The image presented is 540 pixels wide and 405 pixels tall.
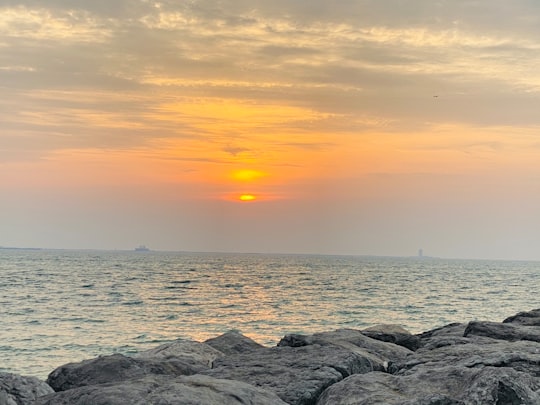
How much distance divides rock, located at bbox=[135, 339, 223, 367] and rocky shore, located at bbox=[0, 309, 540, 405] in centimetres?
5

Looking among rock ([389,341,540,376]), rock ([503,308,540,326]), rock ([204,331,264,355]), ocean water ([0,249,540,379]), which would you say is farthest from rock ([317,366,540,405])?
ocean water ([0,249,540,379])

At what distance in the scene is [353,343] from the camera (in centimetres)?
1190

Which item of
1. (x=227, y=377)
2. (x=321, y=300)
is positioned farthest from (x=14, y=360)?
(x=321, y=300)

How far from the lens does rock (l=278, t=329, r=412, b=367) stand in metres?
11.2

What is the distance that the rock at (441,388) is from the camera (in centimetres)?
700

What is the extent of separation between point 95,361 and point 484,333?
704cm

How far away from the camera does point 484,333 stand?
11.7 meters

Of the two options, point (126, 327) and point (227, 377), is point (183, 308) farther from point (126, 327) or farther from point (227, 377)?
point (227, 377)

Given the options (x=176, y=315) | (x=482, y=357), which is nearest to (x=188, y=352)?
(x=482, y=357)

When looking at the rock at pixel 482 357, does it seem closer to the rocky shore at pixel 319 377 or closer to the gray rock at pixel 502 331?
the rocky shore at pixel 319 377

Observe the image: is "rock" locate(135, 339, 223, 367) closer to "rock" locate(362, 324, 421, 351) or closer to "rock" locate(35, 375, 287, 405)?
"rock" locate(362, 324, 421, 351)

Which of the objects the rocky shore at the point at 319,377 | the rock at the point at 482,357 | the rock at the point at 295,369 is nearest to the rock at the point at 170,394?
the rocky shore at the point at 319,377

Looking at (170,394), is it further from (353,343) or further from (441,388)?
(353,343)

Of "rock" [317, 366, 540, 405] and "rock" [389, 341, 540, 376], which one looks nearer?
"rock" [317, 366, 540, 405]
